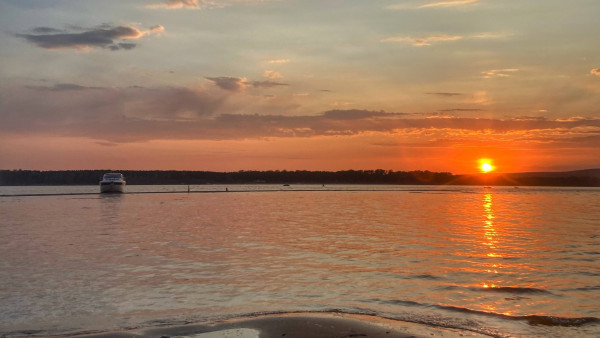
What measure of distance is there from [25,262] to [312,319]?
1338 cm

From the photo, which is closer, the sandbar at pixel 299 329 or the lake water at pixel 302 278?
the sandbar at pixel 299 329

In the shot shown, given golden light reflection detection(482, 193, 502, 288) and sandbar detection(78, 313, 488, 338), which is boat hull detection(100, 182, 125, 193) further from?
sandbar detection(78, 313, 488, 338)

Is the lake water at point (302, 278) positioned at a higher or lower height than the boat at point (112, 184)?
lower

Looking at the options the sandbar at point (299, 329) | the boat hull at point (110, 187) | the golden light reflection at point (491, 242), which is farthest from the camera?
the boat hull at point (110, 187)

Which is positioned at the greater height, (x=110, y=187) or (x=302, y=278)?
(x=110, y=187)

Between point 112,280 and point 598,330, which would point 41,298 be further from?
point 598,330

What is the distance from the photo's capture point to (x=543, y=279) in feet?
55.3

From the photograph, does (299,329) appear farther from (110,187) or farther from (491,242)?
(110,187)

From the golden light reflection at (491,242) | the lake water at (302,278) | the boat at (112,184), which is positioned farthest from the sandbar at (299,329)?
the boat at (112,184)

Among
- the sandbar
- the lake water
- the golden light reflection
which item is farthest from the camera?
the golden light reflection

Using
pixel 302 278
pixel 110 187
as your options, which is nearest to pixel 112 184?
pixel 110 187

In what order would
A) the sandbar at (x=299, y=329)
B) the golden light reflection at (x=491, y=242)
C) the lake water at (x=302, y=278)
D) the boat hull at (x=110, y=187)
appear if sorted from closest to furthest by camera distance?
the sandbar at (x=299, y=329)
the lake water at (x=302, y=278)
the golden light reflection at (x=491, y=242)
the boat hull at (x=110, y=187)

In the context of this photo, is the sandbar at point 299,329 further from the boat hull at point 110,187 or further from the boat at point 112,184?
the boat at point 112,184

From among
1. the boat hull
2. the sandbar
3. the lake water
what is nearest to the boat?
the boat hull
